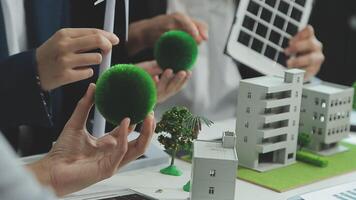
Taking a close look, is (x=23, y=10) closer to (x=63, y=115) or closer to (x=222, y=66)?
(x=63, y=115)

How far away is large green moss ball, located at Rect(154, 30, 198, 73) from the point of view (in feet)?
4.05

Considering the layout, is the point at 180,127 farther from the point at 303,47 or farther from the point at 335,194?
the point at 303,47

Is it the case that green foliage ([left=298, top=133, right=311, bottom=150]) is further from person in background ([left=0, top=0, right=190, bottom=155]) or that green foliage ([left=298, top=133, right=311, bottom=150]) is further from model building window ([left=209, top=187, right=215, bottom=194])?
model building window ([left=209, top=187, right=215, bottom=194])

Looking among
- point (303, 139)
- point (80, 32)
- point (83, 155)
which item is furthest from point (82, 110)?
point (303, 139)

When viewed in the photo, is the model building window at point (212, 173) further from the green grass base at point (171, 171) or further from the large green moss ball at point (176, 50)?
the large green moss ball at point (176, 50)

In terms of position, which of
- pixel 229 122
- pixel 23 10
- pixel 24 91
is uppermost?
pixel 23 10

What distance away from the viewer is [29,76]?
1054mm

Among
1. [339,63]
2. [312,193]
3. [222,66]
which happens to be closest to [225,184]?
[312,193]

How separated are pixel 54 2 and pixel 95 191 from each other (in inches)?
15.9

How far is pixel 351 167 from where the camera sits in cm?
120

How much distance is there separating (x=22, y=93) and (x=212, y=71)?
726mm

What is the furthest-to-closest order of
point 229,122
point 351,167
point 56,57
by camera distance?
1. point 229,122
2. point 351,167
3. point 56,57

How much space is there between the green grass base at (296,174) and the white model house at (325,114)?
40 millimetres

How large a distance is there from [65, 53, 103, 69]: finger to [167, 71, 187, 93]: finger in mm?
294
